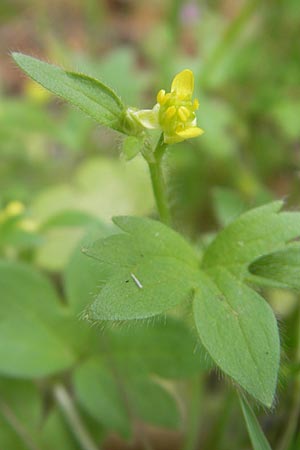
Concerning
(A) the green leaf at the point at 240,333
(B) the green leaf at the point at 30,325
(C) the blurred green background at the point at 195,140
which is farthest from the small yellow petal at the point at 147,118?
(C) the blurred green background at the point at 195,140

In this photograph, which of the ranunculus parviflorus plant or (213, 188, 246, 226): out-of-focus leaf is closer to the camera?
the ranunculus parviflorus plant

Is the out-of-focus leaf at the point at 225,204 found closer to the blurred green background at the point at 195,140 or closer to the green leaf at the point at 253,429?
the blurred green background at the point at 195,140

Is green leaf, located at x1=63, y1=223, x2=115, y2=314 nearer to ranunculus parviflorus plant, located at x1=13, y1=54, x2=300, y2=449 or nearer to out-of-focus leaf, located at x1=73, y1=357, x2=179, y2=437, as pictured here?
out-of-focus leaf, located at x1=73, y1=357, x2=179, y2=437

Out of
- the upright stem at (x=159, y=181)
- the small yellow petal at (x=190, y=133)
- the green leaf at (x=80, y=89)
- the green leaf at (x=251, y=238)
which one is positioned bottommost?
the green leaf at (x=251, y=238)

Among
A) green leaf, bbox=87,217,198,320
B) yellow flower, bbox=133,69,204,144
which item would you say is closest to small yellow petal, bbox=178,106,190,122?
yellow flower, bbox=133,69,204,144

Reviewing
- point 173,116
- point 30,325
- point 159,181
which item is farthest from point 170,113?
point 30,325

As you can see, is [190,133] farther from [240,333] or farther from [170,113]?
[240,333]

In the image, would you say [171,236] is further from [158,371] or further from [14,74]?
[14,74]

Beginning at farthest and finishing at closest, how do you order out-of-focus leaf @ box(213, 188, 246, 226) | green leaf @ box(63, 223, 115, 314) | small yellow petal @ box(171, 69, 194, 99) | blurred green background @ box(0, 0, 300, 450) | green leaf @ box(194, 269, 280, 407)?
1. blurred green background @ box(0, 0, 300, 450)
2. out-of-focus leaf @ box(213, 188, 246, 226)
3. green leaf @ box(63, 223, 115, 314)
4. small yellow petal @ box(171, 69, 194, 99)
5. green leaf @ box(194, 269, 280, 407)
